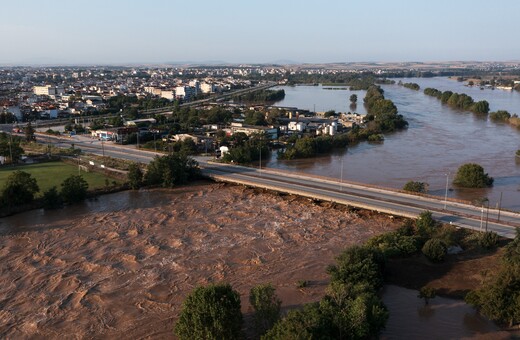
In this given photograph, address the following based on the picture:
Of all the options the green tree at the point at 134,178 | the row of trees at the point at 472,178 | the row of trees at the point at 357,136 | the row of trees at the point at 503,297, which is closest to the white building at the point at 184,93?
the row of trees at the point at 357,136

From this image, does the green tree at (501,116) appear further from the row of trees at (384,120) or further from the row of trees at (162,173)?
the row of trees at (162,173)

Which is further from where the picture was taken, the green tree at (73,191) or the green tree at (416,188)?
the green tree at (416,188)

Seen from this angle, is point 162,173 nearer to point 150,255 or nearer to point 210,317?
point 150,255

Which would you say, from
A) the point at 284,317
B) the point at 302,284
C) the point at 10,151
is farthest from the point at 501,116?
the point at 284,317

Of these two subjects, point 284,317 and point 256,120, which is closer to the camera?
point 284,317

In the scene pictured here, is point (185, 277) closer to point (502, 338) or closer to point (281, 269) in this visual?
point (281, 269)

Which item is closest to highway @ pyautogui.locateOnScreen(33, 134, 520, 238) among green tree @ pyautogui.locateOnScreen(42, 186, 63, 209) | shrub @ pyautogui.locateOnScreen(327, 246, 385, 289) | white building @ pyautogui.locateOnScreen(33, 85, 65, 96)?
shrub @ pyautogui.locateOnScreen(327, 246, 385, 289)
